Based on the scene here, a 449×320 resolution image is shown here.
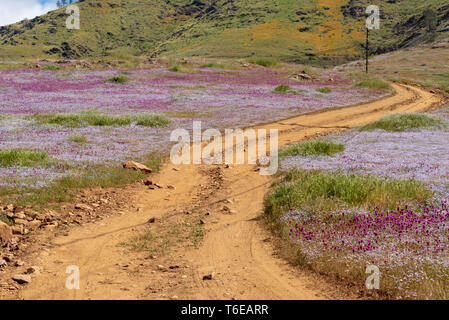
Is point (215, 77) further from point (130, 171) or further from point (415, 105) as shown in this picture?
point (130, 171)

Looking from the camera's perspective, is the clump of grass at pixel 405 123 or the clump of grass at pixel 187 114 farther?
the clump of grass at pixel 187 114

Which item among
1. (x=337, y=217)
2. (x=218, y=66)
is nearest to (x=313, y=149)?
(x=337, y=217)

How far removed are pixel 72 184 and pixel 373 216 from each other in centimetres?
878

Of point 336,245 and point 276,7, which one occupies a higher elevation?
point 276,7

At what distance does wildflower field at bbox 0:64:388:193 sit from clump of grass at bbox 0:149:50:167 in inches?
1.4

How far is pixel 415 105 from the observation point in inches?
1307

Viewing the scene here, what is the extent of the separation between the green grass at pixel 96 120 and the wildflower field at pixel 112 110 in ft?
0.18

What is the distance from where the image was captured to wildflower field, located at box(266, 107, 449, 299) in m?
6.32

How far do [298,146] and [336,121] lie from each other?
1120 cm

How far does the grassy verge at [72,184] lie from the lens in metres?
10.3

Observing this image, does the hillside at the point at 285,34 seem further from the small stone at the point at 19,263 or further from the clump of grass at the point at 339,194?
the small stone at the point at 19,263

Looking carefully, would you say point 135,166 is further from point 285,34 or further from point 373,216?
point 285,34

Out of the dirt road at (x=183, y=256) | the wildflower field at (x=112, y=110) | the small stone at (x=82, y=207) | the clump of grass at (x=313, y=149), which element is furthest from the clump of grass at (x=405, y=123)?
the small stone at (x=82, y=207)
